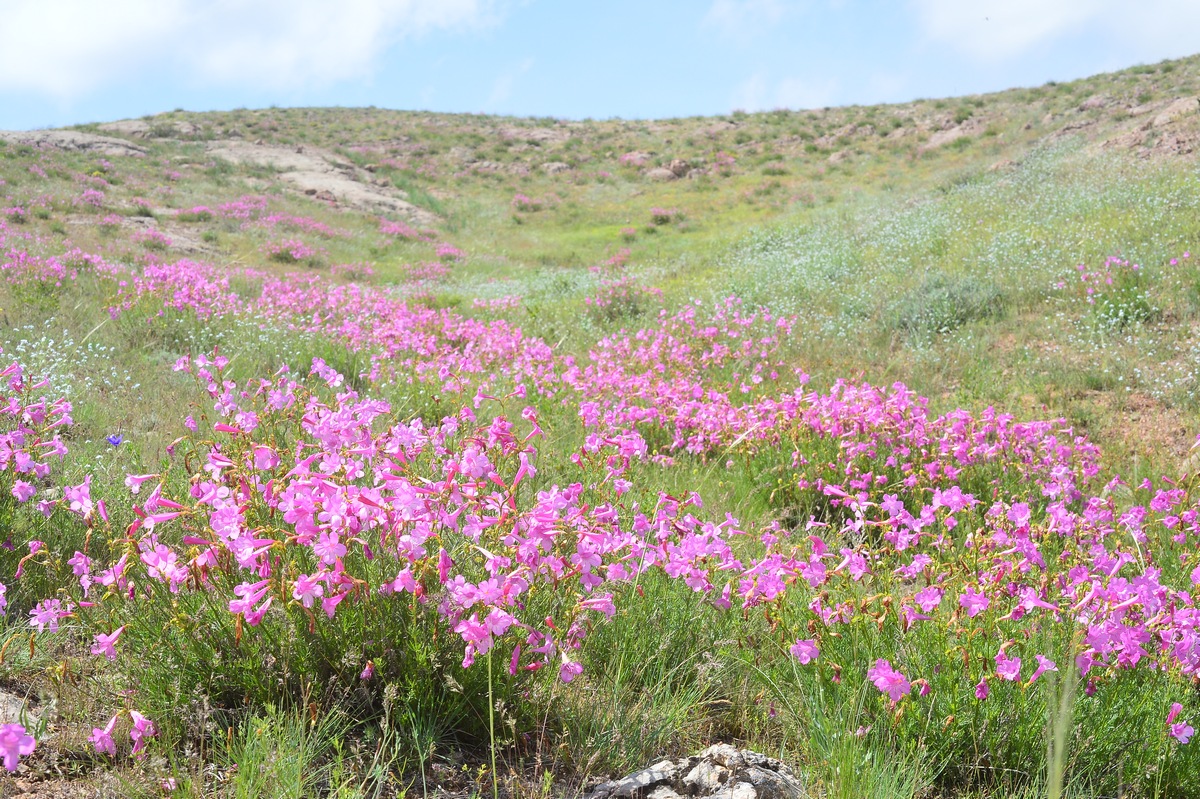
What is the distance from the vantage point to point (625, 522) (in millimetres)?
3402

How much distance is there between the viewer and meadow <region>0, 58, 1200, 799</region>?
1.97 metres

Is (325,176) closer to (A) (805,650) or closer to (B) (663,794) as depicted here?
(A) (805,650)

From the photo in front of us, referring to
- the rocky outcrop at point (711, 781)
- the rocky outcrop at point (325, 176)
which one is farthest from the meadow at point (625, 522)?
the rocky outcrop at point (325, 176)

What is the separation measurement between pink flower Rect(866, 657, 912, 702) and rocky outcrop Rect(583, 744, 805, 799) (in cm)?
37

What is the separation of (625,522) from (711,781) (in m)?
1.61

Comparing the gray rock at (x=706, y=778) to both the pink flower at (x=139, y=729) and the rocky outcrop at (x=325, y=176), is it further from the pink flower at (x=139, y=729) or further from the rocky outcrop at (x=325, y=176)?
the rocky outcrop at (x=325, y=176)

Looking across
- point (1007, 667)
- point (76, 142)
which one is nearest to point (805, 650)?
point (1007, 667)

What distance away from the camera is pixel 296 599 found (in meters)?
1.83

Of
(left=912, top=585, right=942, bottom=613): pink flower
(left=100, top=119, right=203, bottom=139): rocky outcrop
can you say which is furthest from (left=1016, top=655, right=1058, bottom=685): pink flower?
(left=100, top=119, right=203, bottom=139): rocky outcrop

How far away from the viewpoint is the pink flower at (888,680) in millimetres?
2006

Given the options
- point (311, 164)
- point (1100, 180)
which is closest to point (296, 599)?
point (1100, 180)

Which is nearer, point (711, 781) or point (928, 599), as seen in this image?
point (711, 781)

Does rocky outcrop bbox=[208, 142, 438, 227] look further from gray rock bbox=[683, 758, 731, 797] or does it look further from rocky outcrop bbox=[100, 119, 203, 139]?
gray rock bbox=[683, 758, 731, 797]

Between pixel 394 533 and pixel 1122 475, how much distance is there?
5.05 m
